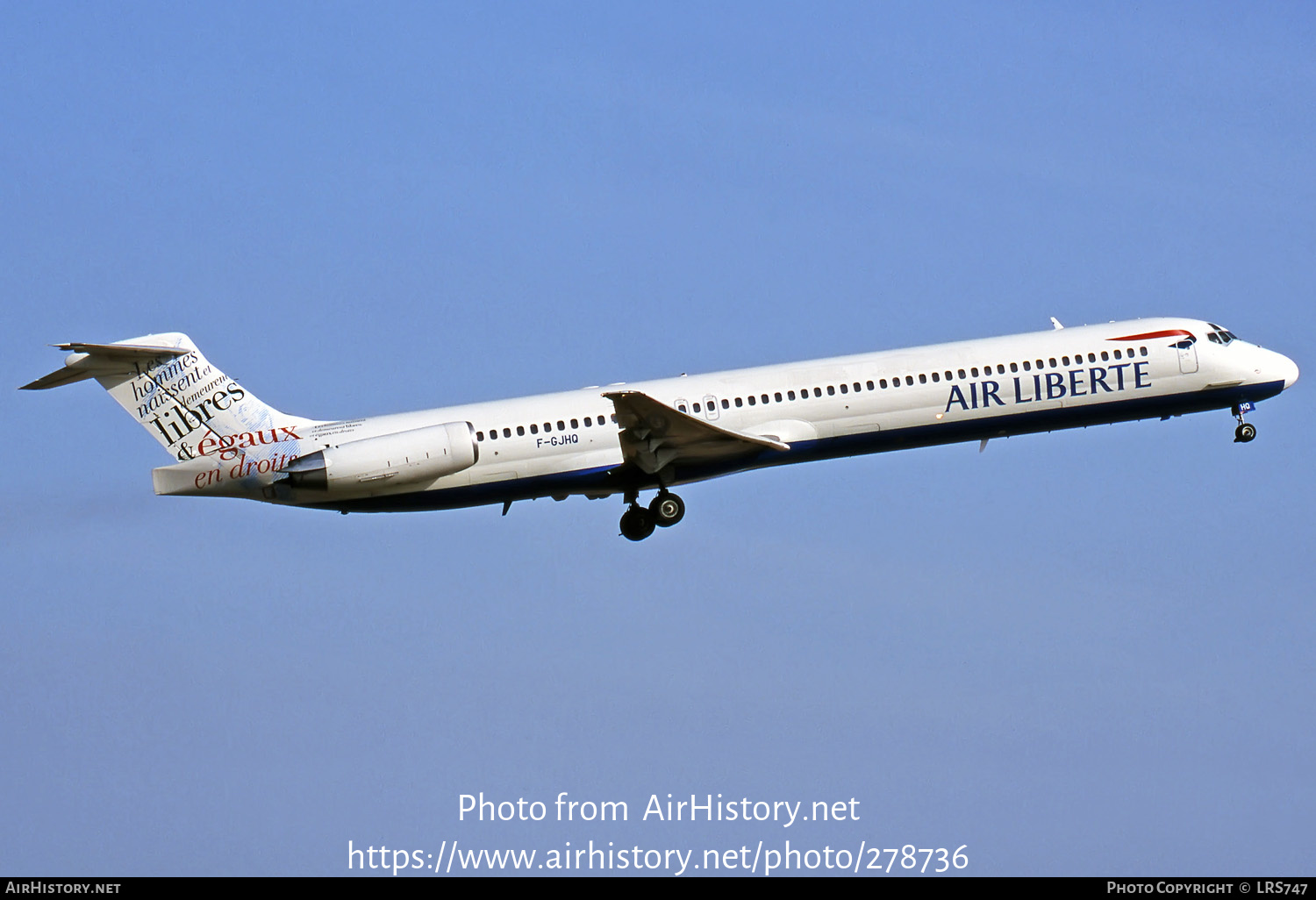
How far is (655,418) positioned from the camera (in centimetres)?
3300

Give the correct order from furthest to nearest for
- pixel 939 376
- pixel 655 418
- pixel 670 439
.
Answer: pixel 939 376 < pixel 670 439 < pixel 655 418

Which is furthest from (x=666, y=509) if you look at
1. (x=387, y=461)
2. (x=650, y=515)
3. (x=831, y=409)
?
(x=387, y=461)

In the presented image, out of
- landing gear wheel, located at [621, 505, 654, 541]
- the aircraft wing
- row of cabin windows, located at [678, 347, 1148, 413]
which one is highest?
row of cabin windows, located at [678, 347, 1148, 413]

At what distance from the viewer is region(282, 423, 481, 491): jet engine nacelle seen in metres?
32.2

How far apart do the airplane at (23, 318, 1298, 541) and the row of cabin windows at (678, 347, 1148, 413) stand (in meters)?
0.03

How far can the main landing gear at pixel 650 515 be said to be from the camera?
3538cm

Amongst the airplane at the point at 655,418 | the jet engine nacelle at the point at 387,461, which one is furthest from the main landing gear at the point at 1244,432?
the jet engine nacelle at the point at 387,461

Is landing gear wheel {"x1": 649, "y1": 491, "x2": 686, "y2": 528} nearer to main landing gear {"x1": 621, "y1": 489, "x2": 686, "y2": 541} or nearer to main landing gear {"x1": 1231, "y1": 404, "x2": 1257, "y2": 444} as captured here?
main landing gear {"x1": 621, "y1": 489, "x2": 686, "y2": 541}

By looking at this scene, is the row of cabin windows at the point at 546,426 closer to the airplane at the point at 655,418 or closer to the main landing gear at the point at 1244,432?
the airplane at the point at 655,418

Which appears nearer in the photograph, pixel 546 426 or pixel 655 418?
pixel 655 418

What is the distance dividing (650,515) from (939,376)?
6.71 m

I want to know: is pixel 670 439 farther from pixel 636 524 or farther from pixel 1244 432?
pixel 1244 432

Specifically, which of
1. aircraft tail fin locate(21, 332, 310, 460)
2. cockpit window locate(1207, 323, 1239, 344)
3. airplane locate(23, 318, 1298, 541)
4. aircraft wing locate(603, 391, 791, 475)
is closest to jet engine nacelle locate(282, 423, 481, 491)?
airplane locate(23, 318, 1298, 541)

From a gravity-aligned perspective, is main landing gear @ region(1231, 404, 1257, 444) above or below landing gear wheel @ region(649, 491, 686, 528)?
above
